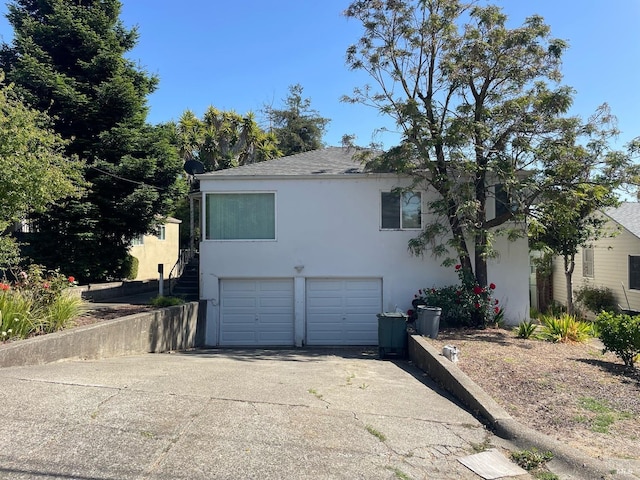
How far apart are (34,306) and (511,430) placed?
24.1 feet

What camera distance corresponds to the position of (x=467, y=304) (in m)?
11.9

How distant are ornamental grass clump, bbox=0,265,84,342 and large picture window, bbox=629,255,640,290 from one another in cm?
1750

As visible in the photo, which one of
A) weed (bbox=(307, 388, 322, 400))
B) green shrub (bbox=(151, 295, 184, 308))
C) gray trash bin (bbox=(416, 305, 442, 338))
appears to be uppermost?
green shrub (bbox=(151, 295, 184, 308))

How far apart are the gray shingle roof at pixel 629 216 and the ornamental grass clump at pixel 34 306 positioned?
17567 mm

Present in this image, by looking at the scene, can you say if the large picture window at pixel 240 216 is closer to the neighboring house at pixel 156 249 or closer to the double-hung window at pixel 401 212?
the double-hung window at pixel 401 212

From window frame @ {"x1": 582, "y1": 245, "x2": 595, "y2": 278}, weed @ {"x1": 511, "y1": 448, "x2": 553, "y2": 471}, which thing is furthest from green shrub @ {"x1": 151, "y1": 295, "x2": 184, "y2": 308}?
window frame @ {"x1": 582, "y1": 245, "x2": 595, "y2": 278}

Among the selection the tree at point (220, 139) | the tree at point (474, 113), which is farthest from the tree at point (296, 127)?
the tree at point (474, 113)

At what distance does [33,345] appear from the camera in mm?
6578

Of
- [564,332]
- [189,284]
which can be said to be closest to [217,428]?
[564,332]

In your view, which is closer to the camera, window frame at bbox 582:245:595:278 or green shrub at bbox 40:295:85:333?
green shrub at bbox 40:295:85:333

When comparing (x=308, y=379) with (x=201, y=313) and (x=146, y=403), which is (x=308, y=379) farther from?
(x=201, y=313)

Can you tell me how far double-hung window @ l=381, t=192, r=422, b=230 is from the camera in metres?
14.1

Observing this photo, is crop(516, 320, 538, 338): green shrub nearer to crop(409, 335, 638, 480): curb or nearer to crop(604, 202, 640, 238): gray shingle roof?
crop(409, 335, 638, 480): curb

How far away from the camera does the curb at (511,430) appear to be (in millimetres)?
4105
